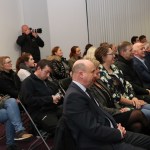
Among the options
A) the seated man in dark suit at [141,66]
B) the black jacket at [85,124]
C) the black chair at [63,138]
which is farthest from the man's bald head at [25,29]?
the black chair at [63,138]

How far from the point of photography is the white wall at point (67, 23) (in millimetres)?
8352

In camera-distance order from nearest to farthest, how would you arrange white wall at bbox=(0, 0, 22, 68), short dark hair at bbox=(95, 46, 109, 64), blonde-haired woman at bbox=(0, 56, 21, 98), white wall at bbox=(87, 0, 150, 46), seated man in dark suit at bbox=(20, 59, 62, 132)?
seated man in dark suit at bbox=(20, 59, 62, 132) → short dark hair at bbox=(95, 46, 109, 64) → blonde-haired woman at bbox=(0, 56, 21, 98) → white wall at bbox=(0, 0, 22, 68) → white wall at bbox=(87, 0, 150, 46)

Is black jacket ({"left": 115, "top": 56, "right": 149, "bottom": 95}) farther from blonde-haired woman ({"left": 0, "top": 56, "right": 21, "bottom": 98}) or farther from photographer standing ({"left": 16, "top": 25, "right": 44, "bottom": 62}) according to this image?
photographer standing ({"left": 16, "top": 25, "right": 44, "bottom": 62})

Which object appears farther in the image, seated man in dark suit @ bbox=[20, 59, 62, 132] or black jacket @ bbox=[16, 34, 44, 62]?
black jacket @ bbox=[16, 34, 44, 62]

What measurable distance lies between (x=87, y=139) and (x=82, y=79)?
18.1 inches

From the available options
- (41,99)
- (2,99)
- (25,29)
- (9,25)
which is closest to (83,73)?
(41,99)

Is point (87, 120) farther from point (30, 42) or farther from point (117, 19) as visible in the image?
point (117, 19)

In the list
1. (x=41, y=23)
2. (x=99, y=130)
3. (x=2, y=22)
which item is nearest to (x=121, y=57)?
(x=99, y=130)

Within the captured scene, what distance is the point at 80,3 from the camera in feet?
28.9

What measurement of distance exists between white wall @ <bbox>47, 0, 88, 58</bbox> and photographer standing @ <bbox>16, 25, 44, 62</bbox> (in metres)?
1.14

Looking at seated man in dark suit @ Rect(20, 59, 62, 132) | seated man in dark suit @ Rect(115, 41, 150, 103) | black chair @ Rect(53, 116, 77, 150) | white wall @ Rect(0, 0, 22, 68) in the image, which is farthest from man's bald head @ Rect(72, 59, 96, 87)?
white wall @ Rect(0, 0, 22, 68)

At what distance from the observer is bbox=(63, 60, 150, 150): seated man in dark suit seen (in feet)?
7.07

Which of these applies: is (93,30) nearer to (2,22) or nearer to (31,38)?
(31,38)

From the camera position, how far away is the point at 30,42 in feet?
22.9
